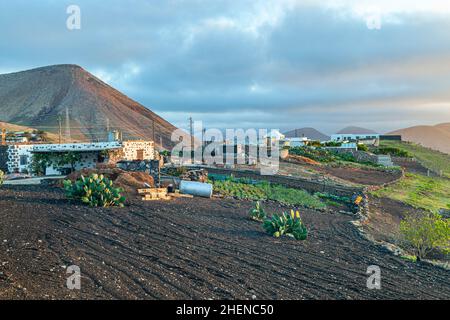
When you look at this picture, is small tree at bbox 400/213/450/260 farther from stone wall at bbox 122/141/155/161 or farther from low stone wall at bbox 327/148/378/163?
low stone wall at bbox 327/148/378/163

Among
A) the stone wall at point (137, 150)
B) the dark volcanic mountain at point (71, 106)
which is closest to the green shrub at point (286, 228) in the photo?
the stone wall at point (137, 150)

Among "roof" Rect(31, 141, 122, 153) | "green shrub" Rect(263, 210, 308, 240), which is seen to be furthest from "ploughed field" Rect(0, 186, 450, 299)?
"roof" Rect(31, 141, 122, 153)

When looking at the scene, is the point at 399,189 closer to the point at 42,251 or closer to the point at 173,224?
the point at 173,224

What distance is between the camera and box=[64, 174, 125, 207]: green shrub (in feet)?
44.2

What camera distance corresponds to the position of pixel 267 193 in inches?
937

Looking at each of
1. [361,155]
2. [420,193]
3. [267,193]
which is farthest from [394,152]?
[267,193]

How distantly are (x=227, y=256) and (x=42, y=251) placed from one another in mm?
3727

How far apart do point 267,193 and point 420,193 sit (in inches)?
633

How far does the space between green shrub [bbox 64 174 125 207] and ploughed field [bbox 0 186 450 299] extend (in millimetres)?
379

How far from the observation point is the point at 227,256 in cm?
963

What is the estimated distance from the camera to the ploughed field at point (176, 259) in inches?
281

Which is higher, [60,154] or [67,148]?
[67,148]

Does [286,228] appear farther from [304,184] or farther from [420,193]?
[420,193]
